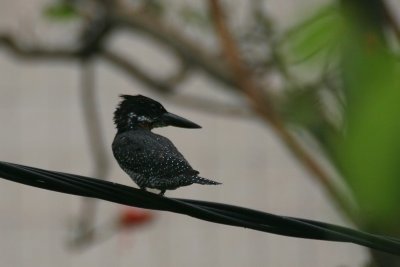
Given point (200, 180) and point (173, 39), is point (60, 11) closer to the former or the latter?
point (173, 39)

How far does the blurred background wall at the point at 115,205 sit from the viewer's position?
13.4m

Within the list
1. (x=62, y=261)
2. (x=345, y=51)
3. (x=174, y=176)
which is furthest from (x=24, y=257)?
(x=345, y=51)

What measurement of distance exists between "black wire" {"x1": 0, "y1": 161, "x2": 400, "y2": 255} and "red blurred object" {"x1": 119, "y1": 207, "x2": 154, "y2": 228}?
22.1 ft

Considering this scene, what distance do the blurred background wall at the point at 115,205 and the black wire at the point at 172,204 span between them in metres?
9.30

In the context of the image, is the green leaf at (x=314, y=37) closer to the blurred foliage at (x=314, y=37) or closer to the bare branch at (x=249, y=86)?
the blurred foliage at (x=314, y=37)

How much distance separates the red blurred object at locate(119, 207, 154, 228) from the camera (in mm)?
10750

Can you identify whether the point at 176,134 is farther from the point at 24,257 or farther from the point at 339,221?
the point at 339,221

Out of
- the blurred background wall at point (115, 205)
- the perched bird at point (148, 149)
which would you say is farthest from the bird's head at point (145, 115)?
the blurred background wall at point (115, 205)

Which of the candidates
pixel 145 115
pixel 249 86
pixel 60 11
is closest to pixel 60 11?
pixel 60 11

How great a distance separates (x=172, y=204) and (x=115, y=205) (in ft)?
31.1

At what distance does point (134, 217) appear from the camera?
1077 cm

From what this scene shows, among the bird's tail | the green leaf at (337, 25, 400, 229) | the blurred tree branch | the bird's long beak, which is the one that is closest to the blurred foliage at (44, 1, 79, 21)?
the blurred tree branch

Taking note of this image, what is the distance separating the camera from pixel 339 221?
3070 mm

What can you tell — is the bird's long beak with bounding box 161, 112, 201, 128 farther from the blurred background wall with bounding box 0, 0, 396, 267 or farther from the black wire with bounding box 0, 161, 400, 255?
the blurred background wall with bounding box 0, 0, 396, 267
